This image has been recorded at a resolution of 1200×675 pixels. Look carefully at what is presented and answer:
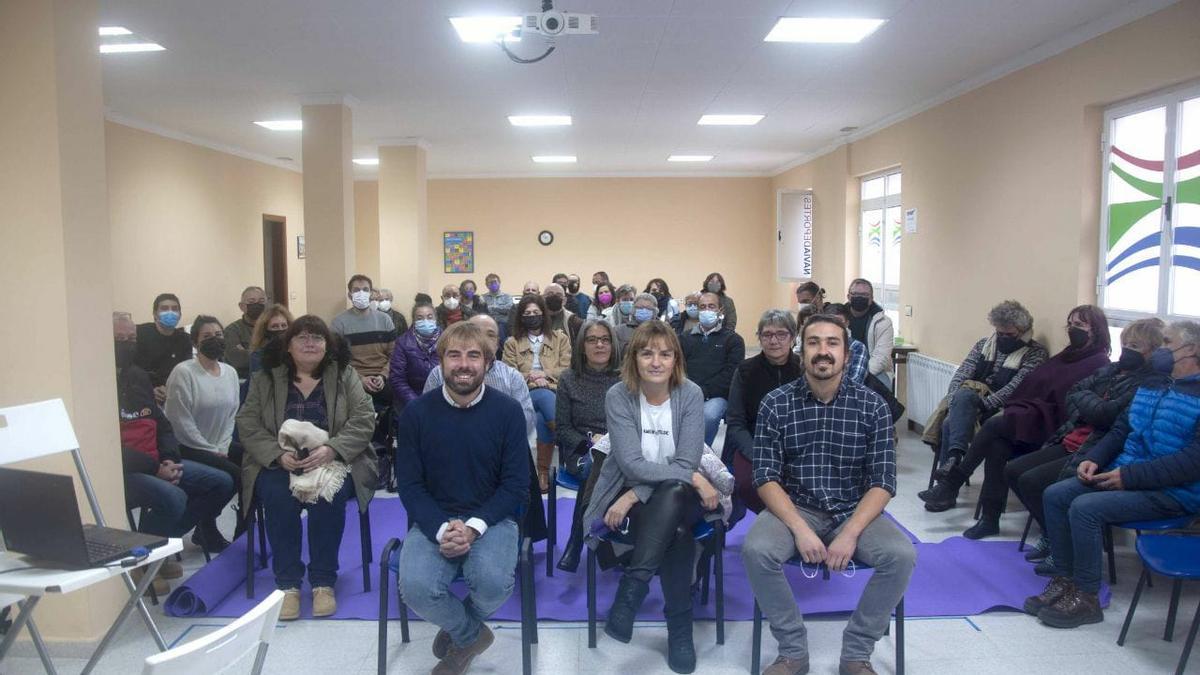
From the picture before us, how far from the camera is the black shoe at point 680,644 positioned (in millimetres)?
3256

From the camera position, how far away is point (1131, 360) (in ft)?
13.7

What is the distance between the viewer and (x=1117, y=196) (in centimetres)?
534

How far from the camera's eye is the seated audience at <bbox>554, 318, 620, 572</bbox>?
4156 millimetres

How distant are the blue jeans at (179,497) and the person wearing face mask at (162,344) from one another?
6.00 feet

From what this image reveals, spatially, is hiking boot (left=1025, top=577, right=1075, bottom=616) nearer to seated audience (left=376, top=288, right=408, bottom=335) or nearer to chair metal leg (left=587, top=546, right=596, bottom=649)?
chair metal leg (left=587, top=546, right=596, bottom=649)

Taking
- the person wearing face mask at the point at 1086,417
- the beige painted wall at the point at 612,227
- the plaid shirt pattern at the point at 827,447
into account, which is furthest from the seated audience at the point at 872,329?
the beige painted wall at the point at 612,227

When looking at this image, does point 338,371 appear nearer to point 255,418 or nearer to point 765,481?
point 255,418

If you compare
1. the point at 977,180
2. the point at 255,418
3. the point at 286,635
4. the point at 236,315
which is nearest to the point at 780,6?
the point at 977,180

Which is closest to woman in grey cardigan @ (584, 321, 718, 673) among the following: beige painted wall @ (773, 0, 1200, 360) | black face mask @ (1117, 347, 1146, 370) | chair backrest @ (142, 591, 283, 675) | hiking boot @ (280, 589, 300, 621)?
hiking boot @ (280, 589, 300, 621)

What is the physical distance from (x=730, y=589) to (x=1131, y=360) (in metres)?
2.28

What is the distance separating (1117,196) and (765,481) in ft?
11.8

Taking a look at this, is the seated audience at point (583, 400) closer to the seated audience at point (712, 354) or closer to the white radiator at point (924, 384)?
the seated audience at point (712, 354)

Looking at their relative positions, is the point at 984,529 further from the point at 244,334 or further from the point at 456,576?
the point at 244,334

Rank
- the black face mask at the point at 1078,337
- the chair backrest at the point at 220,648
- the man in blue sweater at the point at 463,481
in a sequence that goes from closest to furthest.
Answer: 1. the chair backrest at the point at 220,648
2. the man in blue sweater at the point at 463,481
3. the black face mask at the point at 1078,337
